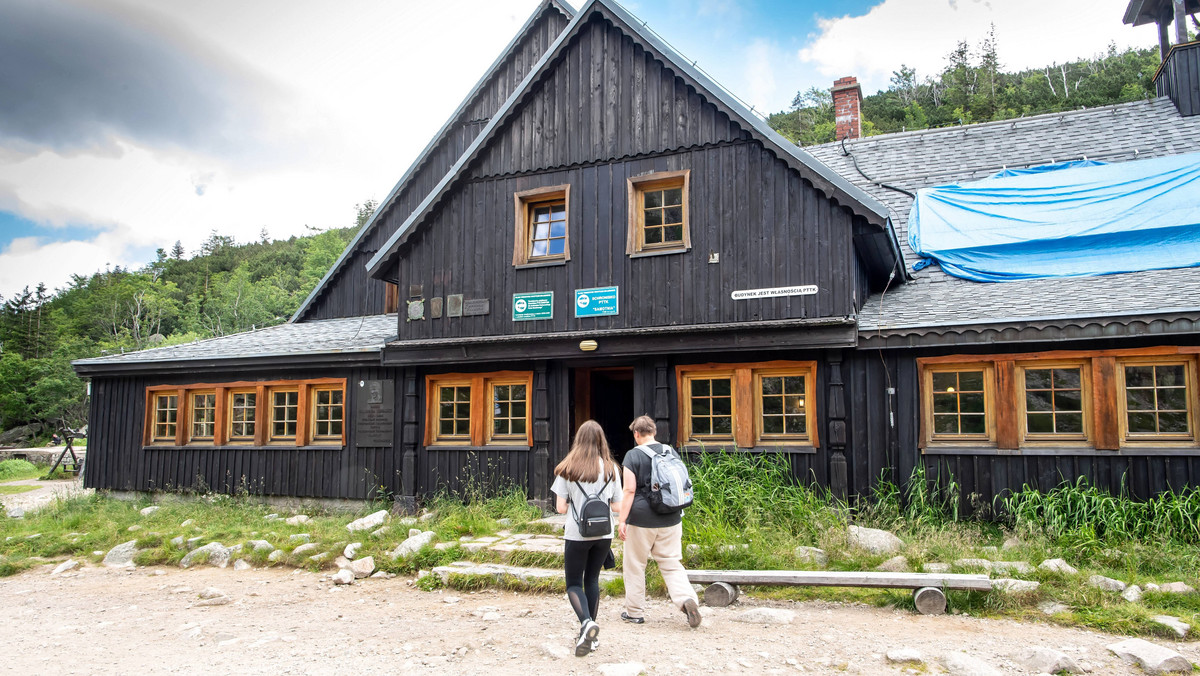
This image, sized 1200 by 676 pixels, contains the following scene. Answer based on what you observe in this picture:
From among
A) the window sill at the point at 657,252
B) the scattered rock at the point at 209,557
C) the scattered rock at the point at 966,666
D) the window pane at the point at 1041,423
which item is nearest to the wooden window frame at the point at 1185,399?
the window pane at the point at 1041,423

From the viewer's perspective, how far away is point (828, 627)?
5.76m

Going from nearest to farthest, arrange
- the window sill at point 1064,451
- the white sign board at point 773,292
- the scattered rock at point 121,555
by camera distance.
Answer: the window sill at point 1064,451
the white sign board at point 773,292
the scattered rock at point 121,555

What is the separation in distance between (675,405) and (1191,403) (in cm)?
570

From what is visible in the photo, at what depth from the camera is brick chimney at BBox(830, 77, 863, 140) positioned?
54.0 ft

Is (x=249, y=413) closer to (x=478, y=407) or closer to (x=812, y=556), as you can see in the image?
(x=478, y=407)

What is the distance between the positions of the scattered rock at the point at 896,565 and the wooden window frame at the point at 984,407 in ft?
7.73

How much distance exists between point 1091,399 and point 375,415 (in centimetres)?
963

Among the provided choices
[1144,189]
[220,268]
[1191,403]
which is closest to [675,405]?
[1191,403]

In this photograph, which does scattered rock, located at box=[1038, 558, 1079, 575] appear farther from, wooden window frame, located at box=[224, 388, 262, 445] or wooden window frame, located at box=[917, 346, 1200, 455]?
wooden window frame, located at box=[224, 388, 262, 445]

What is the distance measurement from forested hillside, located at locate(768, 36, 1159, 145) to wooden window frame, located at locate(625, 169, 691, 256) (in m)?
22.1

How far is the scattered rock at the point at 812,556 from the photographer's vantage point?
7.00 metres

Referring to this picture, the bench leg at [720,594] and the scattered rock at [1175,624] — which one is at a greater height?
the scattered rock at [1175,624]

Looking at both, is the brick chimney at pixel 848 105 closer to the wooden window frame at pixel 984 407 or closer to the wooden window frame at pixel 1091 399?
the wooden window frame at pixel 984 407

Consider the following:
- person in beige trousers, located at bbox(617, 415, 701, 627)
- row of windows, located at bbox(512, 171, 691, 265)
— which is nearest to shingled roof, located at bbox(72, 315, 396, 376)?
row of windows, located at bbox(512, 171, 691, 265)
